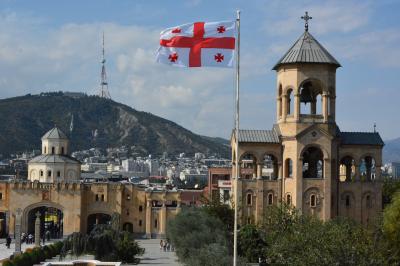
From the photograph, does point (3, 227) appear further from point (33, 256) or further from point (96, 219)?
point (33, 256)

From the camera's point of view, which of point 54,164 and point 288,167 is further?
point 54,164

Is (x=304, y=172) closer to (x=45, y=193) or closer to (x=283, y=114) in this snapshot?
(x=283, y=114)

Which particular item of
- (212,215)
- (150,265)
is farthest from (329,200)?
(150,265)

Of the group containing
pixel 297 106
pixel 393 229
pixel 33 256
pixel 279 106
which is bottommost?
pixel 33 256

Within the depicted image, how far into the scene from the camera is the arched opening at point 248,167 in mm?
63188

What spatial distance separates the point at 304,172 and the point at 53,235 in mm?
32602

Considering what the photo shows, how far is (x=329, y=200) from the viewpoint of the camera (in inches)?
2383

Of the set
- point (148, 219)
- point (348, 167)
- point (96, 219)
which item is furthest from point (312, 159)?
point (96, 219)

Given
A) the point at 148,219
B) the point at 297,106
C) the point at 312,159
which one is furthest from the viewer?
the point at 148,219

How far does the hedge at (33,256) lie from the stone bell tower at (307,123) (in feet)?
60.1

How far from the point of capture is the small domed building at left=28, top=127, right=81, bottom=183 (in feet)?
298

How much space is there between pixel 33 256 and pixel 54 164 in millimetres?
37058

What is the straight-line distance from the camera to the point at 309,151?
63.0 meters

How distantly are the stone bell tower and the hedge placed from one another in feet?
60.1
